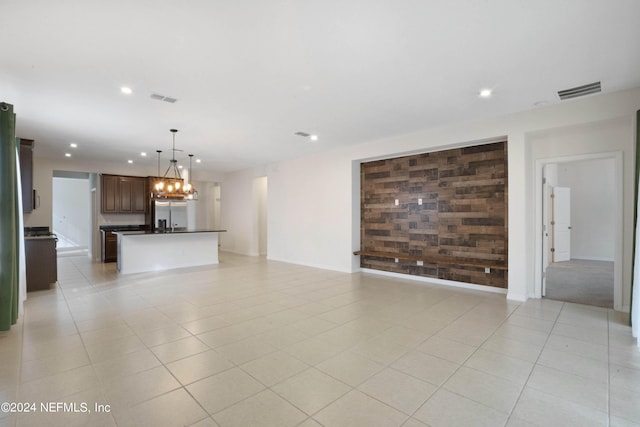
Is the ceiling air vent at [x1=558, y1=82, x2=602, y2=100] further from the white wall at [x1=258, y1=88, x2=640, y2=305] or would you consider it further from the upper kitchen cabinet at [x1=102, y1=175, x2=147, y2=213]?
the upper kitchen cabinet at [x1=102, y1=175, x2=147, y2=213]

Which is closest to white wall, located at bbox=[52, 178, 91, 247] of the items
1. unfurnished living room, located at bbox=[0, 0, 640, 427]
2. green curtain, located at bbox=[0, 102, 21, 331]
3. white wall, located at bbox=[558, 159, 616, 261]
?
unfurnished living room, located at bbox=[0, 0, 640, 427]

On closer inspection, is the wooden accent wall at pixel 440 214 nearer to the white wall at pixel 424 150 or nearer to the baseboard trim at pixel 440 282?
the baseboard trim at pixel 440 282

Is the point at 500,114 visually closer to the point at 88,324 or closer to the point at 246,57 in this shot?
the point at 246,57

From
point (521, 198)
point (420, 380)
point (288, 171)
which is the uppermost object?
point (288, 171)

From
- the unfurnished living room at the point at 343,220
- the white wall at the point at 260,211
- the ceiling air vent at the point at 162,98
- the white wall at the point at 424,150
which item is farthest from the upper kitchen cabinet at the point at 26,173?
the white wall at the point at 260,211

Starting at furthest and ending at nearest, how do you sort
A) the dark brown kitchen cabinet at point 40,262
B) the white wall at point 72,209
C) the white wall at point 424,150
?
the white wall at point 72,209 → the dark brown kitchen cabinet at point 40,262 → the white wall at point 424,150

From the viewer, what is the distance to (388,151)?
19.7ft

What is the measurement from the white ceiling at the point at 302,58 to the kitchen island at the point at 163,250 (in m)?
2.69

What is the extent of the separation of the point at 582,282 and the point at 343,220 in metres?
4.65

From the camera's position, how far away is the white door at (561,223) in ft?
25.4

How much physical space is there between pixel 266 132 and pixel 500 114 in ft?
12.4

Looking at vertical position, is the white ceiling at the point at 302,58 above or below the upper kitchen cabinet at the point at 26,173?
above

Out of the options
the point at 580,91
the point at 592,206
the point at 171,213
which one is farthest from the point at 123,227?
the point at 592,206

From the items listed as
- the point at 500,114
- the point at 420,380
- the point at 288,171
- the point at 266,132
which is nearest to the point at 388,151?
the point at 500,114
